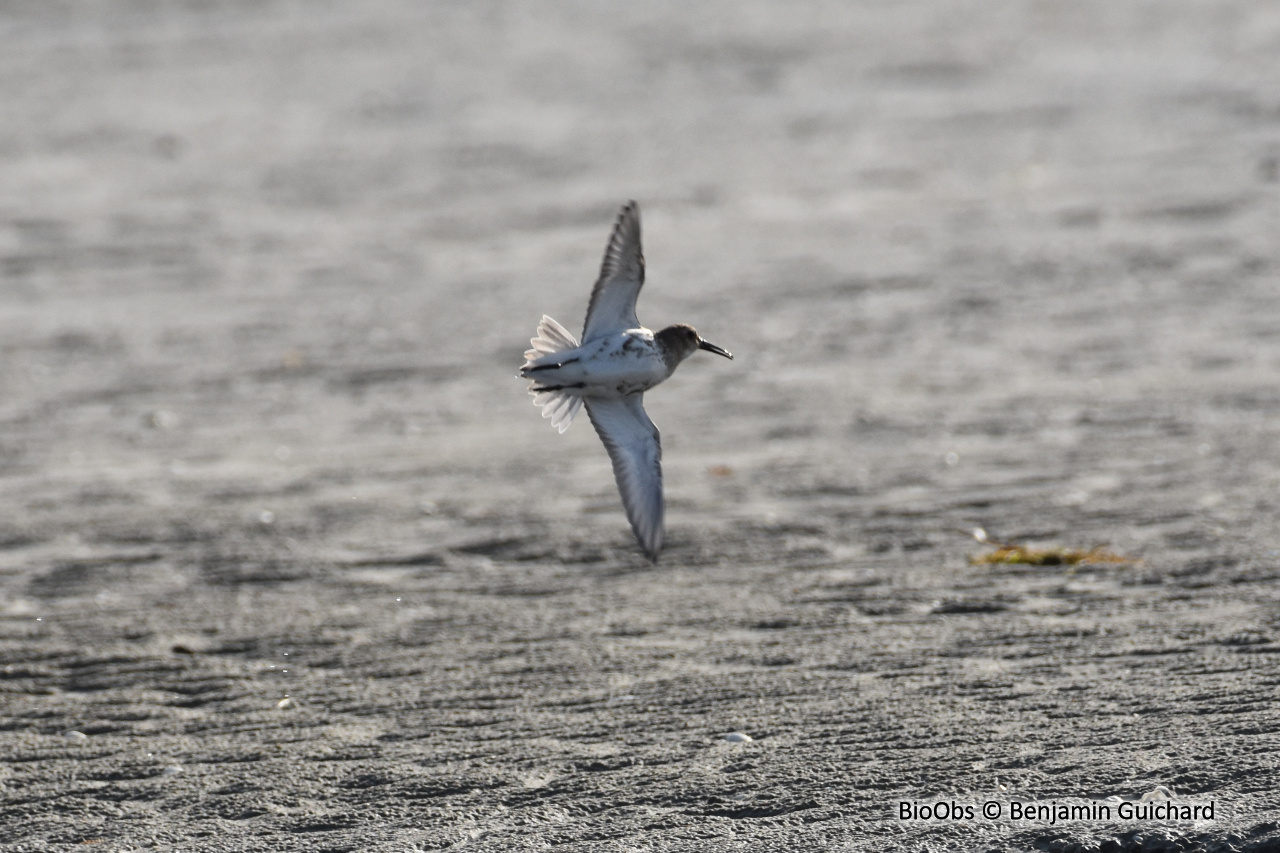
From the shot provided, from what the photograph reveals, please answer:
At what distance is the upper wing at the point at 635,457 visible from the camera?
18.6 ft

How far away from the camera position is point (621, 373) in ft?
18.8

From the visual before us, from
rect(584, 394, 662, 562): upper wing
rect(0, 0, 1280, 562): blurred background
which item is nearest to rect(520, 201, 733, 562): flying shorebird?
rect(584, 394, 662, 562): upper wing

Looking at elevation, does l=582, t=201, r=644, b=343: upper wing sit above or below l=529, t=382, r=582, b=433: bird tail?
above

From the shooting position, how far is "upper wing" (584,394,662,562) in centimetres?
566

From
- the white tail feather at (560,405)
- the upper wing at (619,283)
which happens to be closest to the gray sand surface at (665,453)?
the white tail feather at (560,405)

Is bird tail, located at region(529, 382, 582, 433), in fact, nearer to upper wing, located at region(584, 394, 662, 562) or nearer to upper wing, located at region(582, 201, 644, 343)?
upper wing, located at region(584, 394, 662, 562)

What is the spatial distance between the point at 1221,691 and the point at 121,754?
3.89 meters

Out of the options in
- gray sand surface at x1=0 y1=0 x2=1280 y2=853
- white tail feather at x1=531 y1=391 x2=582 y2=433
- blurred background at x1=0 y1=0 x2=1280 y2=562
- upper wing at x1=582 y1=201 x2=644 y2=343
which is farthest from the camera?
blurred background at x1=0 y1=0 x2=1280 y2=562

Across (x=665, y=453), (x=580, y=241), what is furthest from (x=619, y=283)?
(x=580, y=241)

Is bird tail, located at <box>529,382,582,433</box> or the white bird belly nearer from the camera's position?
the white bird belly

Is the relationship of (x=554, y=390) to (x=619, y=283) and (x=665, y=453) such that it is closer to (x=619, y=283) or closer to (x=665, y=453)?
(x=619, y=283)

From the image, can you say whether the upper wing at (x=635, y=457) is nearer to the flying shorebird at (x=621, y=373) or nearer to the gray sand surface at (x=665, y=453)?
the flying shorebird at (x=621, y=373)

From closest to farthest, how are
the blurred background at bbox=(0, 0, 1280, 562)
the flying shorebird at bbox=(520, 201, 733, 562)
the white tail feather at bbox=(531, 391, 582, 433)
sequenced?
Result: 1. the flying shorebird at bbox=(520, 201, 733, 562)
2. the white tail feather at bbox=(531, 391, 582, 433)
3. the blurred background at bbox=(0, 0, 1280, 562)

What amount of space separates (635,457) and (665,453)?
318cm
